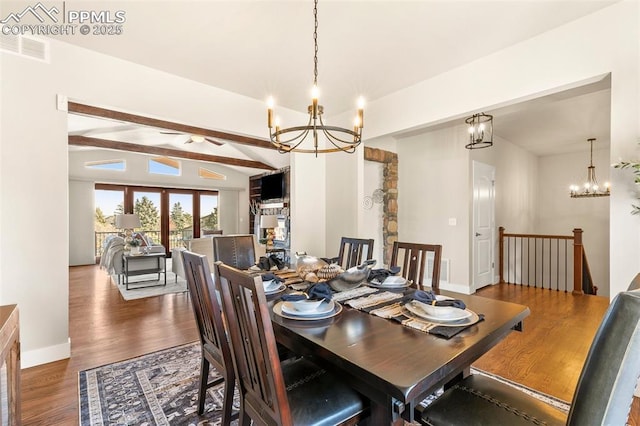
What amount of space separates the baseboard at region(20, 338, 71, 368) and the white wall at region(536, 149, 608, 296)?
8923 millimetres

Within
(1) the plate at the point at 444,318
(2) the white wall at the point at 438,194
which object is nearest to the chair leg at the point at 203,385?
(1) the plate at the point at 444,318

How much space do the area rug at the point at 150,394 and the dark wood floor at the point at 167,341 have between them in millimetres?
98

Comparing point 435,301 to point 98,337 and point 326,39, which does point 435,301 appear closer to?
point 326,39

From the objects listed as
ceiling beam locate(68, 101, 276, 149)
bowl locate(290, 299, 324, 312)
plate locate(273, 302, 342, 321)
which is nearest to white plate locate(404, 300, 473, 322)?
plate locate(273, 302, 342, 321)

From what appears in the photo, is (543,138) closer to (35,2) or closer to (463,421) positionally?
(463,421)

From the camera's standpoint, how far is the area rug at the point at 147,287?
465 cm

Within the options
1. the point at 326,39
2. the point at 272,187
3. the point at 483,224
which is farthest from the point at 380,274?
the point at 272,187

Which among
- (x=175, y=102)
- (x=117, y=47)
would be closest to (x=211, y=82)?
(x=175, y=102)

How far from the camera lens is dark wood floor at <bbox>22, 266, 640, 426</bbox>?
206 cm

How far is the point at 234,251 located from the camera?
285cm

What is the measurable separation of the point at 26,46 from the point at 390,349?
11.6 ft

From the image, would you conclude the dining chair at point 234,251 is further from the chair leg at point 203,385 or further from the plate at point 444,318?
the plate at point 444,318

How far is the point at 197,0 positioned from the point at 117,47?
3.69 feet

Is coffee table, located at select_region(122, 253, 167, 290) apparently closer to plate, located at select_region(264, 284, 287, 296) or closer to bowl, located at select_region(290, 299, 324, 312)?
plate, located at select_region(264, 284, 287, 296)
